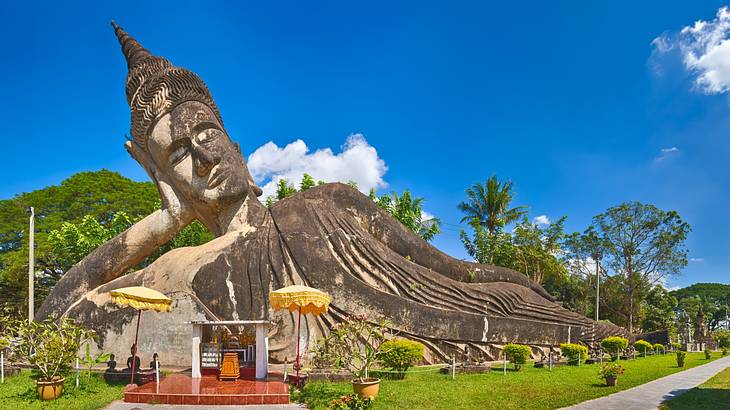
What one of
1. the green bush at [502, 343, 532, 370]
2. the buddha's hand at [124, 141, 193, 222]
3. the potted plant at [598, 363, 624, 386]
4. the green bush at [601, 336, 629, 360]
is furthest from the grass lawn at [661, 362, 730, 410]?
the buddha's hand at [124, 141, 193, 222]

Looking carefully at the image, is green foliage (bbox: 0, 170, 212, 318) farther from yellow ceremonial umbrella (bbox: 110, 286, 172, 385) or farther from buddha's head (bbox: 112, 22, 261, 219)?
yellow ceremonial umbrella (bbox: 110, 286, 172, 385)

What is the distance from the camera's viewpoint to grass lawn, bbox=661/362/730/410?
7820mm

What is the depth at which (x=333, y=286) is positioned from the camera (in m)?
11.5

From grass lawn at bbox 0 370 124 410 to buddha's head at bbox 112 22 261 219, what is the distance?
5.08 m

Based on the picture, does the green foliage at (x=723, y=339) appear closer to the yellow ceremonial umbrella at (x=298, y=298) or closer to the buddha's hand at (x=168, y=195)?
the yellow ceremonial umbrella at (x=298, y=298)

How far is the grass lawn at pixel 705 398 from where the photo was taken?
7.82m

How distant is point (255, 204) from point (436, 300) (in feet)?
17.6

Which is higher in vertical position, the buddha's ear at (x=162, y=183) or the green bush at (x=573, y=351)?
the buddha's ear at (x=162, y=183)

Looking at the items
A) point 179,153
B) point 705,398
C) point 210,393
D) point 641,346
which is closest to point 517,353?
point 705,398

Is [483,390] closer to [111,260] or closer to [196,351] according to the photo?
[196,351]

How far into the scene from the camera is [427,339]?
463 inches

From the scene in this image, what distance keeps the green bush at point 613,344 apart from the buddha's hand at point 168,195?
12.8 metres

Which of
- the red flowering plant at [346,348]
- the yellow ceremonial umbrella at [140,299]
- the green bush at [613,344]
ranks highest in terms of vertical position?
the yellow ceremonial umbrella at [140,299]

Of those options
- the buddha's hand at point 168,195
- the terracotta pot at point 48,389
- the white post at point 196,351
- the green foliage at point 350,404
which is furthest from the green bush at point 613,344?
the terracotta pot at point 48,389
